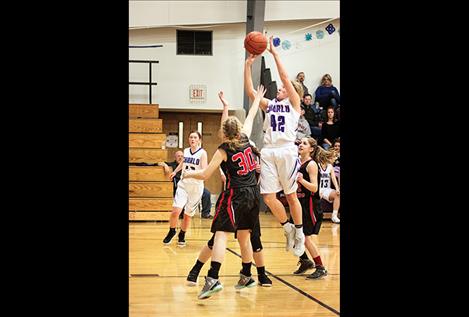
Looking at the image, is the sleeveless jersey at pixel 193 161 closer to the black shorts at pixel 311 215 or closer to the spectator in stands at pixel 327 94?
the black shorts at pixel 311 215

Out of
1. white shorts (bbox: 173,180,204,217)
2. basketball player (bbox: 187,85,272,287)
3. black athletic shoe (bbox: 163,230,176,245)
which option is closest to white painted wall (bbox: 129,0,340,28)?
white shorts (bbox: 173,180,204,217)

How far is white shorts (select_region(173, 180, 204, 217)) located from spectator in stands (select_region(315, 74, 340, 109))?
6574 millimetres

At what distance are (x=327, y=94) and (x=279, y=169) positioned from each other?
888cm

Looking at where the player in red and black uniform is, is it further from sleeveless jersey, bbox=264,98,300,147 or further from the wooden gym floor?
sleeveless jersey, bbox=264,98,300,147

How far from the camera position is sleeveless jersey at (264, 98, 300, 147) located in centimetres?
637

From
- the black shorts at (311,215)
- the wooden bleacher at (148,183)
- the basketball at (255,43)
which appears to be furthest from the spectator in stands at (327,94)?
the basketball at (255,43)

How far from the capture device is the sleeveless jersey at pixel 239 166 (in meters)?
5.12

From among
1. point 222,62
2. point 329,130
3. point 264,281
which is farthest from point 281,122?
point 222,62
